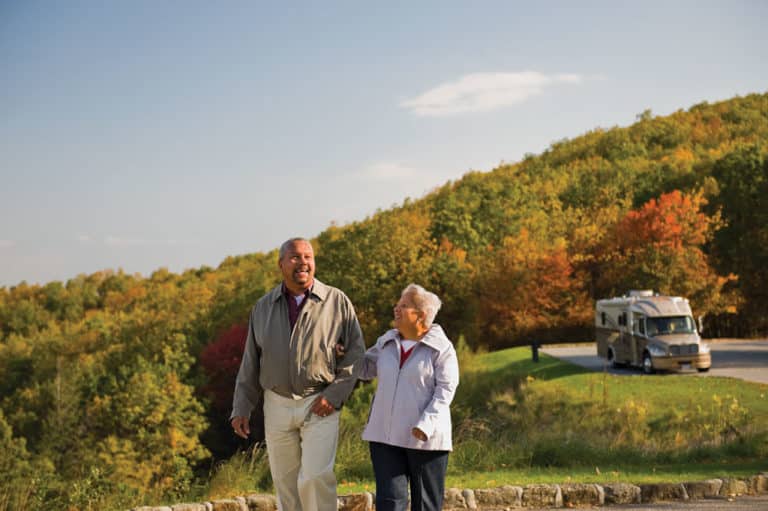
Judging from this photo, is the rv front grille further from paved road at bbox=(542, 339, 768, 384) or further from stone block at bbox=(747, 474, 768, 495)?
stone block at bbox=(747, 474, 768, 495)

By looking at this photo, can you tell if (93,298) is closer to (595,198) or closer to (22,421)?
(22,421)

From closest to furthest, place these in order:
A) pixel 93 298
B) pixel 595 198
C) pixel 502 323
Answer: pixel 502 323 < pixel 595 198 < pixel 93 298

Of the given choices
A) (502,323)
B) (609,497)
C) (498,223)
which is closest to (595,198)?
(498,223)

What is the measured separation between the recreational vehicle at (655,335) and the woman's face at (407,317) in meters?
22.8

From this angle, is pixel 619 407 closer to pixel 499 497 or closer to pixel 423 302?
pixel 499 497

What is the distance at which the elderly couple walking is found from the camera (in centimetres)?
620

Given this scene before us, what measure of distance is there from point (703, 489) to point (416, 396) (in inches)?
208

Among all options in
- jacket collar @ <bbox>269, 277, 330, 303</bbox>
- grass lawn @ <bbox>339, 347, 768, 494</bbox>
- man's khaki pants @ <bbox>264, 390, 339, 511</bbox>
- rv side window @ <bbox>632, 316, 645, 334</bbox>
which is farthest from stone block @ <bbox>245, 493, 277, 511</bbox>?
rv side window @ <bbox>632, 316, 645, 334</bbox>

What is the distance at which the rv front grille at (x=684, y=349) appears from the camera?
2747cm

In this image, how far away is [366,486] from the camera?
10.3 meters

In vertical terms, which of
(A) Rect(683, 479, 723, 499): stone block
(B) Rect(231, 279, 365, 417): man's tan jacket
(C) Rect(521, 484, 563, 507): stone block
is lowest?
(A) Rect(683, 479, 723, 499): stone block

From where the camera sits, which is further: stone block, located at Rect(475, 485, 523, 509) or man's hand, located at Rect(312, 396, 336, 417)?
stone block, located at Rect(475, 485, 523, 509)

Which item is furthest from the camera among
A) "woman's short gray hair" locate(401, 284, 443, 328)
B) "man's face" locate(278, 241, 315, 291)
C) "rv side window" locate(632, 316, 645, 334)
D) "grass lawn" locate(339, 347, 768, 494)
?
"rv side window" locate(632, 316, 645, 334)

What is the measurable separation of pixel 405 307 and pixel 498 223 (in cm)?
6187
